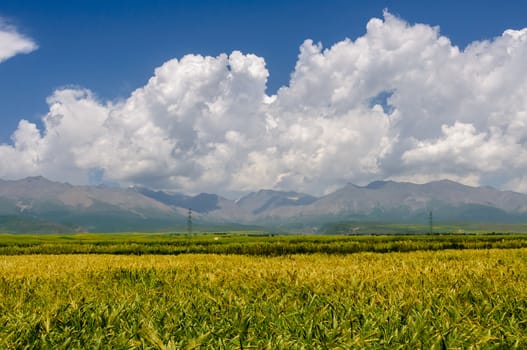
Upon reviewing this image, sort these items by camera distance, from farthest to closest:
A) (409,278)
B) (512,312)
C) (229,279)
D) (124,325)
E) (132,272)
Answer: (132,272) < (229,279) < (409,278) < (512,312) < (124,325)

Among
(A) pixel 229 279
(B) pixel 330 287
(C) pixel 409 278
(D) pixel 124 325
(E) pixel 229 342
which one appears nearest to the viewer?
(E) pixel 229 342

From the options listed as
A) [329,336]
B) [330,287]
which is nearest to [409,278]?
[330,287]

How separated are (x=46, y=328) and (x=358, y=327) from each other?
348cm

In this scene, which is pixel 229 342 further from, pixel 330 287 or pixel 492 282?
pixel 492 282

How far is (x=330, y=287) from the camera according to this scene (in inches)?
291

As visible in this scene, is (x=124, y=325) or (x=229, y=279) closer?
(x=124, y=325)

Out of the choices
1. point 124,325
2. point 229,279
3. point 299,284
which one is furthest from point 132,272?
point 124,325

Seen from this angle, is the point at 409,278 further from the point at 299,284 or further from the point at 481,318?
the point at 481,318

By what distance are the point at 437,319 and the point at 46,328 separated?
440 centimetres

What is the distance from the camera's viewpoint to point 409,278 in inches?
328

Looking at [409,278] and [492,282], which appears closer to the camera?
[492,282]

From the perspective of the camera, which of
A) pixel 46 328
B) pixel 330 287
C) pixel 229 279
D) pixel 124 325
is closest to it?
pixel 46 328

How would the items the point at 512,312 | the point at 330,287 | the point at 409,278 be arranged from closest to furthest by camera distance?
1. the point at 512,312
2. the point at 330,287
3. the point at 409,278

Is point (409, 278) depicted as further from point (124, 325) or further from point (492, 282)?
point (124, 325)
